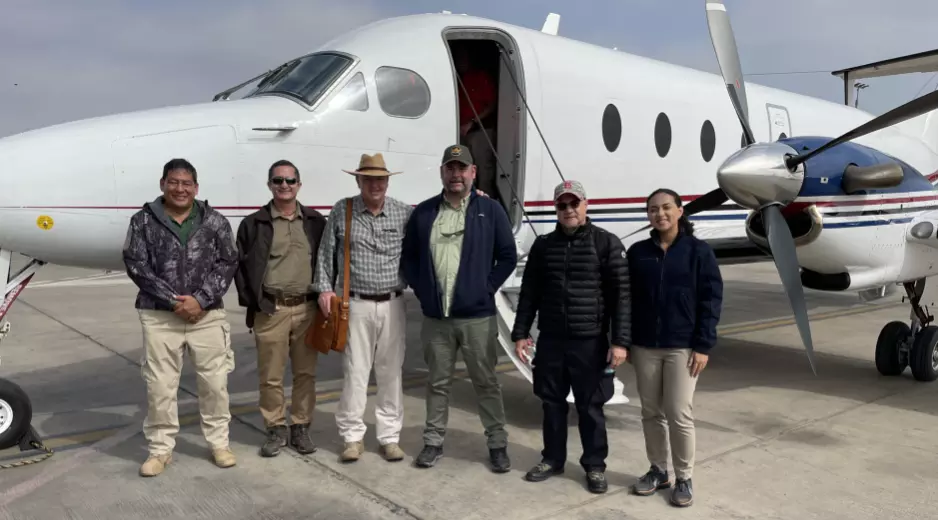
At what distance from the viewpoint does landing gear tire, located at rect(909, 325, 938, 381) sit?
7.08 m

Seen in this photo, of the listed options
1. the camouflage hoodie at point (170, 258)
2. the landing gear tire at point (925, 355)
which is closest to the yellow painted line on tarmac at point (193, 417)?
the camouflage hoodie at point (170, 258)

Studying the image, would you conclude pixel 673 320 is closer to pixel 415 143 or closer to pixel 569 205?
pixel 569 205

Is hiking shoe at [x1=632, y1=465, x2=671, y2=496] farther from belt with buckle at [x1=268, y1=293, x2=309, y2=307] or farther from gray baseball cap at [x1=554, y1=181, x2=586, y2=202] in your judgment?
belt with buckle at [x1=268, y1=293, x2=309, y2=307]

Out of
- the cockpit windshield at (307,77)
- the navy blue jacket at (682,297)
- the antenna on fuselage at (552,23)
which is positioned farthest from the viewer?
the antenna on fuselage at (552,23)

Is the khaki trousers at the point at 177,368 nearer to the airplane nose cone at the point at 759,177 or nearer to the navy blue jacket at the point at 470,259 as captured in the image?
the navy blue jacket at the point at 470,259

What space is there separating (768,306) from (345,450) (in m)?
10.8

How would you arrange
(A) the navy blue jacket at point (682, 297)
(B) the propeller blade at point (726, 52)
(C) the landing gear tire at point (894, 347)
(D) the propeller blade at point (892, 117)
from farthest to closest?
(C) the landing gear tire at point (894, 347), (B) the propeller blade at point (726, 52), (D) the propeller blade at point (892, 117), (A) the navy blue jacket at point (682, 297)

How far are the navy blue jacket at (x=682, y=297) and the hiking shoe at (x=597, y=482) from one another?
2.81 ft

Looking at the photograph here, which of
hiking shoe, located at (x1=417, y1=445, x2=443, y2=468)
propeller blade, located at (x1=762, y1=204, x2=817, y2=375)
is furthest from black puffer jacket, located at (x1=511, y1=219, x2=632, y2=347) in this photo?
propeller blade, located at (x1=762, y1=204, x2=817, y2=375)

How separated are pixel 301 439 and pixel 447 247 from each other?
175cm

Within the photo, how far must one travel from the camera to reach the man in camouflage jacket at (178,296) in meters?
4.32

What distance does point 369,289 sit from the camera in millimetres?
4566

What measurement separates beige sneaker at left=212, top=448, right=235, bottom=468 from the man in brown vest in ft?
0.81

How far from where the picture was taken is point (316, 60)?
5.98 metres
